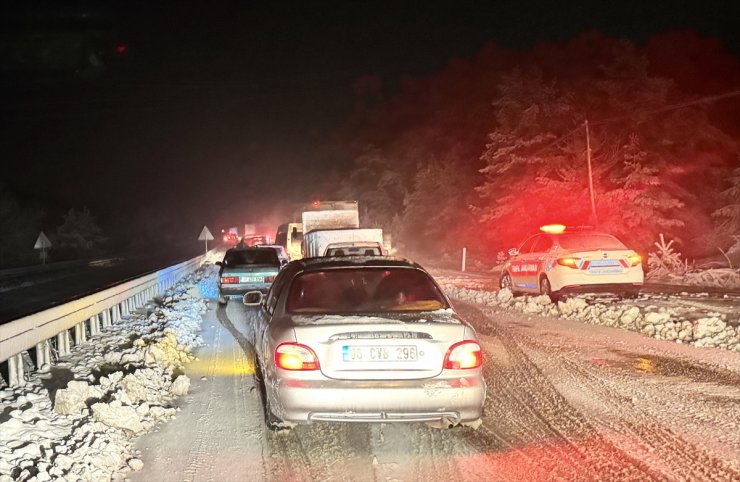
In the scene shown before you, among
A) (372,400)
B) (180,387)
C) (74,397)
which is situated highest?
(372,400)

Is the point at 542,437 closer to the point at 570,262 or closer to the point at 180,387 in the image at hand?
the point at 180,387

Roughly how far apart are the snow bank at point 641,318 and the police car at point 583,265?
1.27 ft

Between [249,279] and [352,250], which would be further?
[352,250]

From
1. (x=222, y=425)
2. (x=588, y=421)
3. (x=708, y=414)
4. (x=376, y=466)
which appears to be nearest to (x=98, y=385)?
(x=222, y=425)

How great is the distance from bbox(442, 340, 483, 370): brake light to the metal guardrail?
524cm

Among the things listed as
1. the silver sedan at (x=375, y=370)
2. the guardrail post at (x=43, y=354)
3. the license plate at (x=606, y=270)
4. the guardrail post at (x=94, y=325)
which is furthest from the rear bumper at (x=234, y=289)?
the silver sedan at (x=375, y=370)

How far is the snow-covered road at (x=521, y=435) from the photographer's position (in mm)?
5035

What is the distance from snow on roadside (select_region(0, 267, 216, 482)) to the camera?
4996mm

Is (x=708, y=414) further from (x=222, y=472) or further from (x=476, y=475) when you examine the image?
(x=222, y=472)

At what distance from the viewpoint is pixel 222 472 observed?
16.6ft

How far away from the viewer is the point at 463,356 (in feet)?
17.7

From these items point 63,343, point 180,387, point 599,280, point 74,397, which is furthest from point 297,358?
point 599,280

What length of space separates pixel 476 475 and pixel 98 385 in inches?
172

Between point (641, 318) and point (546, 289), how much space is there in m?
3.18
